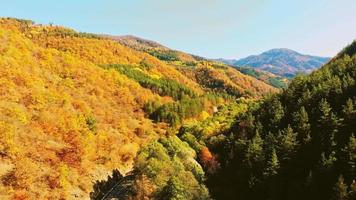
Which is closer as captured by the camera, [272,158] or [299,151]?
[272,158]

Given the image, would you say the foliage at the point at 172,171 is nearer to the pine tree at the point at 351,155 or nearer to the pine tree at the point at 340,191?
the pine tree at the point at 340,191

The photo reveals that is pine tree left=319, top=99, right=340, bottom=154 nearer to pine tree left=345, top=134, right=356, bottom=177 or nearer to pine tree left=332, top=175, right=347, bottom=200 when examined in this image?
pine tree left=345, top=134, right=356, bottom=177

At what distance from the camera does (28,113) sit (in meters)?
104

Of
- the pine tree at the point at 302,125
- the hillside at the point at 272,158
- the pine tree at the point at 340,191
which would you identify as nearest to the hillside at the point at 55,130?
the hillside at the point at 272,158

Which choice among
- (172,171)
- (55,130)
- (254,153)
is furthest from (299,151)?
(55,130)

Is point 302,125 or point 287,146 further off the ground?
point 302,125

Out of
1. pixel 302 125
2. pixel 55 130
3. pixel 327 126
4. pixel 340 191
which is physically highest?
pixel 327 126

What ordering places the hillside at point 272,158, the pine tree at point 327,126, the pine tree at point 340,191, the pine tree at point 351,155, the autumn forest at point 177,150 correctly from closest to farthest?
the pine tree at point 340,191
the pine tree at point 351,155
the autumn forest at point 177,150
the hillside at point 272,158
the pine tree at point 327,126

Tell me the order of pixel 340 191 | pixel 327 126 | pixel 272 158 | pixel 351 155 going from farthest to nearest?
1. pixel 327 126
2. pixel 272 158
3. pixel 351 155
4. pixel 340 191

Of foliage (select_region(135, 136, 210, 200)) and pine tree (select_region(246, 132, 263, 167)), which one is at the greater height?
pine tree (select_region(246, 132, 263, 167))

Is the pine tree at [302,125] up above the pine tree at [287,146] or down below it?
above

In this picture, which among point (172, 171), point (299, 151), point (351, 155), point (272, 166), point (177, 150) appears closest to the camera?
point (351, 155)

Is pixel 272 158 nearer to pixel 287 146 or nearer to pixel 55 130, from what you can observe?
pixel 287 146

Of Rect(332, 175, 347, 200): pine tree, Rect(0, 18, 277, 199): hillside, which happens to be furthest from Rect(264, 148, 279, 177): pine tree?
Rect(0, 18, 277, 199): hillside
